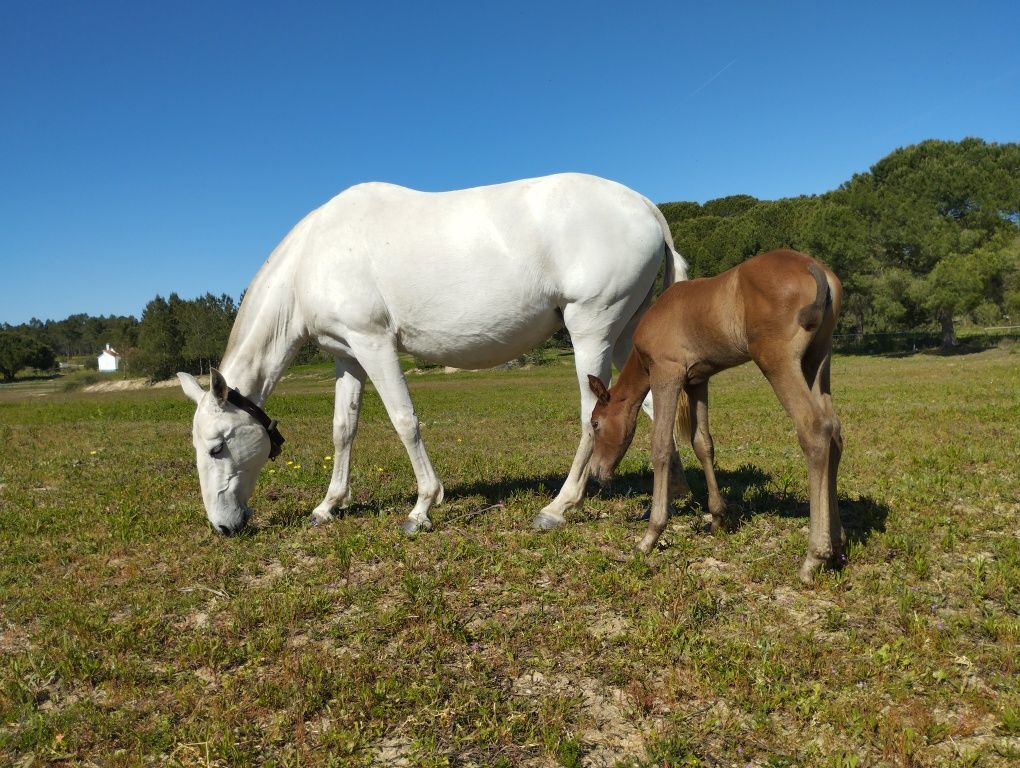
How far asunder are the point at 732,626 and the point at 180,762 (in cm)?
275

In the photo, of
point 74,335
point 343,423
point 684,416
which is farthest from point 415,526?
point 74,335

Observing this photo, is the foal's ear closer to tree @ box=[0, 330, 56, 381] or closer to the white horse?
the white horse

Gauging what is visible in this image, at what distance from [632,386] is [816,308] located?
1.59 meters

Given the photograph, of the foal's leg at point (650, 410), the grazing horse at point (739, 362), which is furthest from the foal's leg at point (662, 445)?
the foal's leg at point (650, 410)

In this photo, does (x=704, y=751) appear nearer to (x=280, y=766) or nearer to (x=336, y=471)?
(x=280, y=766)

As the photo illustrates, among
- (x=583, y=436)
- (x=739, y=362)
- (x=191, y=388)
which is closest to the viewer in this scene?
(x=739, y=362)

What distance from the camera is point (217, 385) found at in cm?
521

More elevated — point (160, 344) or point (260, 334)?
point (160, 344)

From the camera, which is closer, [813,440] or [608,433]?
[813,440]

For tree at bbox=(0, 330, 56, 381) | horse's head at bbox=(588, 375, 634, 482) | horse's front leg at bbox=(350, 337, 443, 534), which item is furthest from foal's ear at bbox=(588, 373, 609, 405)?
tree at bbox=(0, 330, 56, 381)

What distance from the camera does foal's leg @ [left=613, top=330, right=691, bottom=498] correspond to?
5.65m

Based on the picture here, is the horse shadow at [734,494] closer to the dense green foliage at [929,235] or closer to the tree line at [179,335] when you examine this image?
the dense green foliage at [929,235]

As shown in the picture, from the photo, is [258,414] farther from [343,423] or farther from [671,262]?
[671,262]

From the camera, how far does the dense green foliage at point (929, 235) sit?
34312 mm
